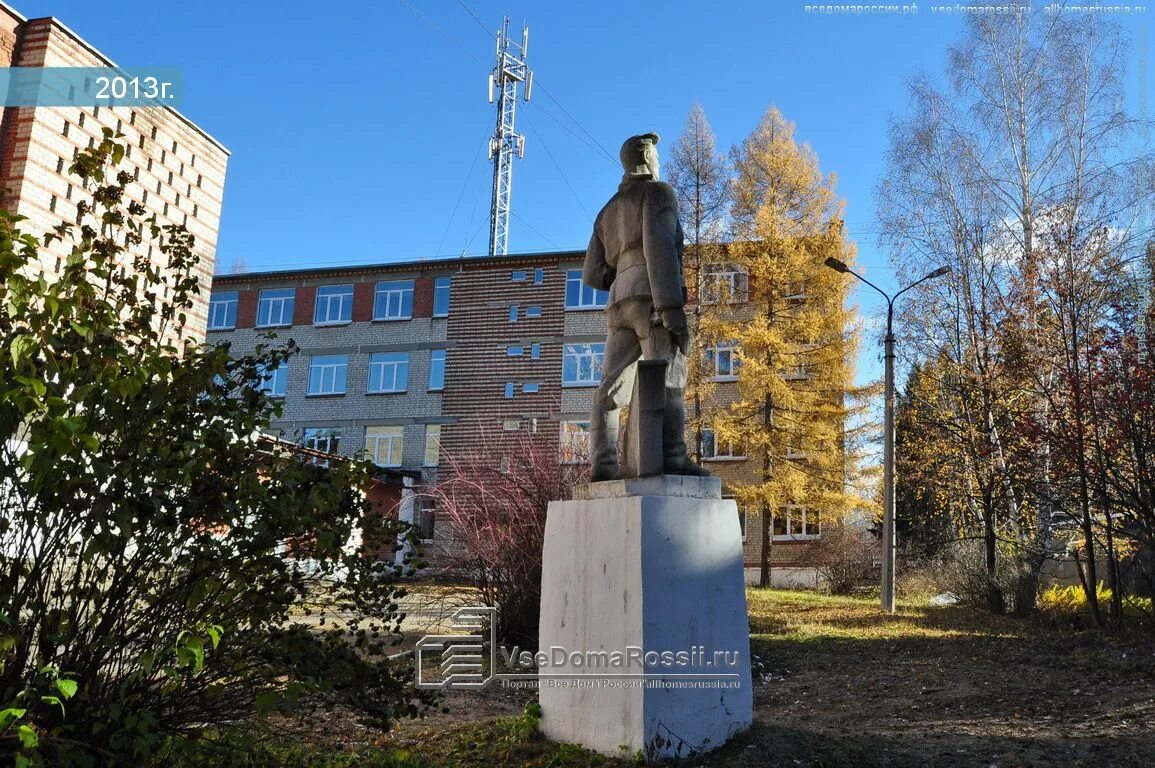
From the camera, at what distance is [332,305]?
119 ft

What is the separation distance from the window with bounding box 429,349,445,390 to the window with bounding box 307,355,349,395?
3695 millimetres

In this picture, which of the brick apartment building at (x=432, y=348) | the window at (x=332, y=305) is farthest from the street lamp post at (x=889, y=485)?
the window at (x=332, y=305)

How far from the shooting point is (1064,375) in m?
12.5

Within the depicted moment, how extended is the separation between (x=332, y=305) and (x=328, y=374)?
112 inches

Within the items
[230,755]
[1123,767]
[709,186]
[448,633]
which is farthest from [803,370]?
[230,755]

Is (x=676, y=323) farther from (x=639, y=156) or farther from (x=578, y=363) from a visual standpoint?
(x=578, y=363)

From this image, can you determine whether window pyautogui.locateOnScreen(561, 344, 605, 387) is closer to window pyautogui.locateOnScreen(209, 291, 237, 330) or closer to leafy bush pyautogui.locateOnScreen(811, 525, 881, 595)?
leafy bush pyautogui.locateOnScreen(811, 525, 881, 595)

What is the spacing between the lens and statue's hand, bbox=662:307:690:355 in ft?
19.0

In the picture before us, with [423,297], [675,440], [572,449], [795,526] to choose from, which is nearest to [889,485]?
[572,449]

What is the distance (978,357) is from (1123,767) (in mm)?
13092

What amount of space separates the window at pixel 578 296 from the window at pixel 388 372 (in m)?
6.88

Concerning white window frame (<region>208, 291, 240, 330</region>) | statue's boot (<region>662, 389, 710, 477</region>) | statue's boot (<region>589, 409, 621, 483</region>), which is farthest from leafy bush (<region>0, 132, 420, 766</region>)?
white window frame (<region>208, 291, 240, 330</region>)

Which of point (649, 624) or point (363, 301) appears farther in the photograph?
point (363, 301)

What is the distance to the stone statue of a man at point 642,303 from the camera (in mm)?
5855
